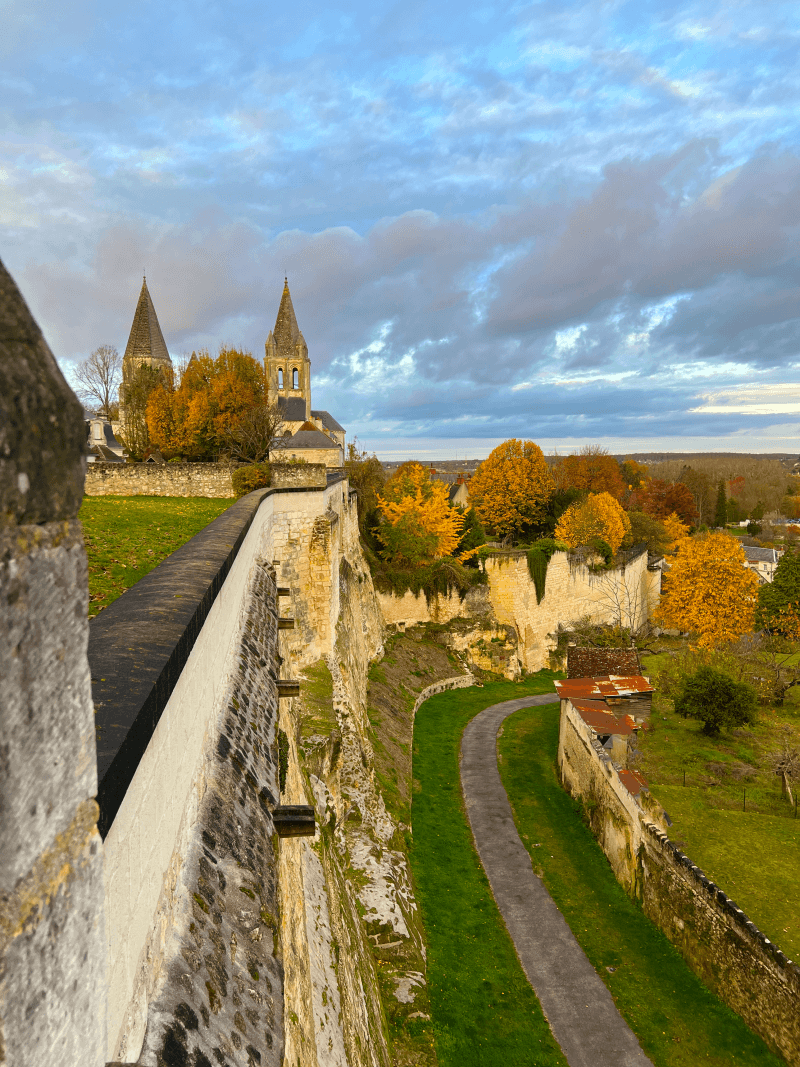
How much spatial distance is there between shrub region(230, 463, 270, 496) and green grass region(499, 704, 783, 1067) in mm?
12622

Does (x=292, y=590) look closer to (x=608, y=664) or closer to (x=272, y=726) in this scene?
(x=272, y=726)

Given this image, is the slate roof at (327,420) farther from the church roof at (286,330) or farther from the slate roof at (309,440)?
the slate roof at (309,440)

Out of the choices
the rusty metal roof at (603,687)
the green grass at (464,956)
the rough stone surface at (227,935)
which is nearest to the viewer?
the rough stone surface at (227,935)

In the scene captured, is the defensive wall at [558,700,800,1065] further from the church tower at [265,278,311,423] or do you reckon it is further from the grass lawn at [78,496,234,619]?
the church tower at [265,278,311,423]

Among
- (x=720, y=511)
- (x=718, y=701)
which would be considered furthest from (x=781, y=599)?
(x=720, y=511)

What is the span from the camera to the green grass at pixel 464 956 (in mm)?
10672

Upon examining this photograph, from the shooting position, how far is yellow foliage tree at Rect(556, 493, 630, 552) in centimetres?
4069

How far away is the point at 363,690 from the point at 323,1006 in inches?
585

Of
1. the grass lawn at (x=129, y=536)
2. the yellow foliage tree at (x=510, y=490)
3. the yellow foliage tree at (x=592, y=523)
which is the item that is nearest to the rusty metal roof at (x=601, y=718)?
the grass lawn at (x=129, y=536)

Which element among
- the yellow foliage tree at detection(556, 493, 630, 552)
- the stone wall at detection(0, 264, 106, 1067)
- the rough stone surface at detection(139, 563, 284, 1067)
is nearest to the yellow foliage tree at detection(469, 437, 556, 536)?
the yellow foliage tree at detection(556, 493, 630, 552)

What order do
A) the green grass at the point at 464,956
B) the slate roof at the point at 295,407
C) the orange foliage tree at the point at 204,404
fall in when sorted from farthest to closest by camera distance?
the slate roof at the point at 295,407 → the orange foliage tree at the point at 204,404 → the green grass at the point at 464,956

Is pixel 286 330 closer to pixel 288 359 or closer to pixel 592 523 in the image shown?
pixel 288 359

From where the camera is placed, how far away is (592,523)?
41125mm

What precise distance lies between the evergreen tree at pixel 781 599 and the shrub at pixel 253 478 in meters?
27.0
